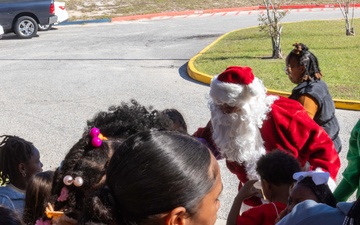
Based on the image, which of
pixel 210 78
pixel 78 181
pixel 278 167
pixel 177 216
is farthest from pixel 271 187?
pixel 210 78

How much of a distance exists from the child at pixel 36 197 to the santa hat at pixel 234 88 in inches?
46.7

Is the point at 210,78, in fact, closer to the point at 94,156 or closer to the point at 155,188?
the point at 94,156

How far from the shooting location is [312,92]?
4.52 meters

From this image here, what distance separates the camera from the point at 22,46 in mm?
18203

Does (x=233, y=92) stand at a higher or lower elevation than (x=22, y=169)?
higher

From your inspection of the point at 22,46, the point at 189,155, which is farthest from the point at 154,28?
the point at 189,155

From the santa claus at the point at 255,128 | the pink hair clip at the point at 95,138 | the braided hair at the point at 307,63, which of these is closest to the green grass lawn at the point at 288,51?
the braided hair at the point at 307,63

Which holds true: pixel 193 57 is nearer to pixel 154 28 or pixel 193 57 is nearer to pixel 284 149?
pixel 154 28

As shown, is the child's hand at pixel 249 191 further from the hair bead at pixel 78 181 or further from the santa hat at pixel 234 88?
the hair bead at pixel 78 181

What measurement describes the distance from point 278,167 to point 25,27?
1799 centimetres

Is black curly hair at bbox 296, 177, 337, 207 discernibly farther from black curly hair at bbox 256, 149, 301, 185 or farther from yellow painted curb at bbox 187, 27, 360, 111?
yellow painted curb at bbox 187, 27, 360, 111

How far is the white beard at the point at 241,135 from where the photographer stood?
3.92 meters

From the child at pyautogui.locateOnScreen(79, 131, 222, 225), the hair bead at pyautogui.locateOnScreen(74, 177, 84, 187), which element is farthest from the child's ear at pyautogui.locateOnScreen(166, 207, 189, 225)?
the hair bead at pyautogui.locateOnScreen(74, 177, 84, 187)

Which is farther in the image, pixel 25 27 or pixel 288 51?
pixel 25 27
